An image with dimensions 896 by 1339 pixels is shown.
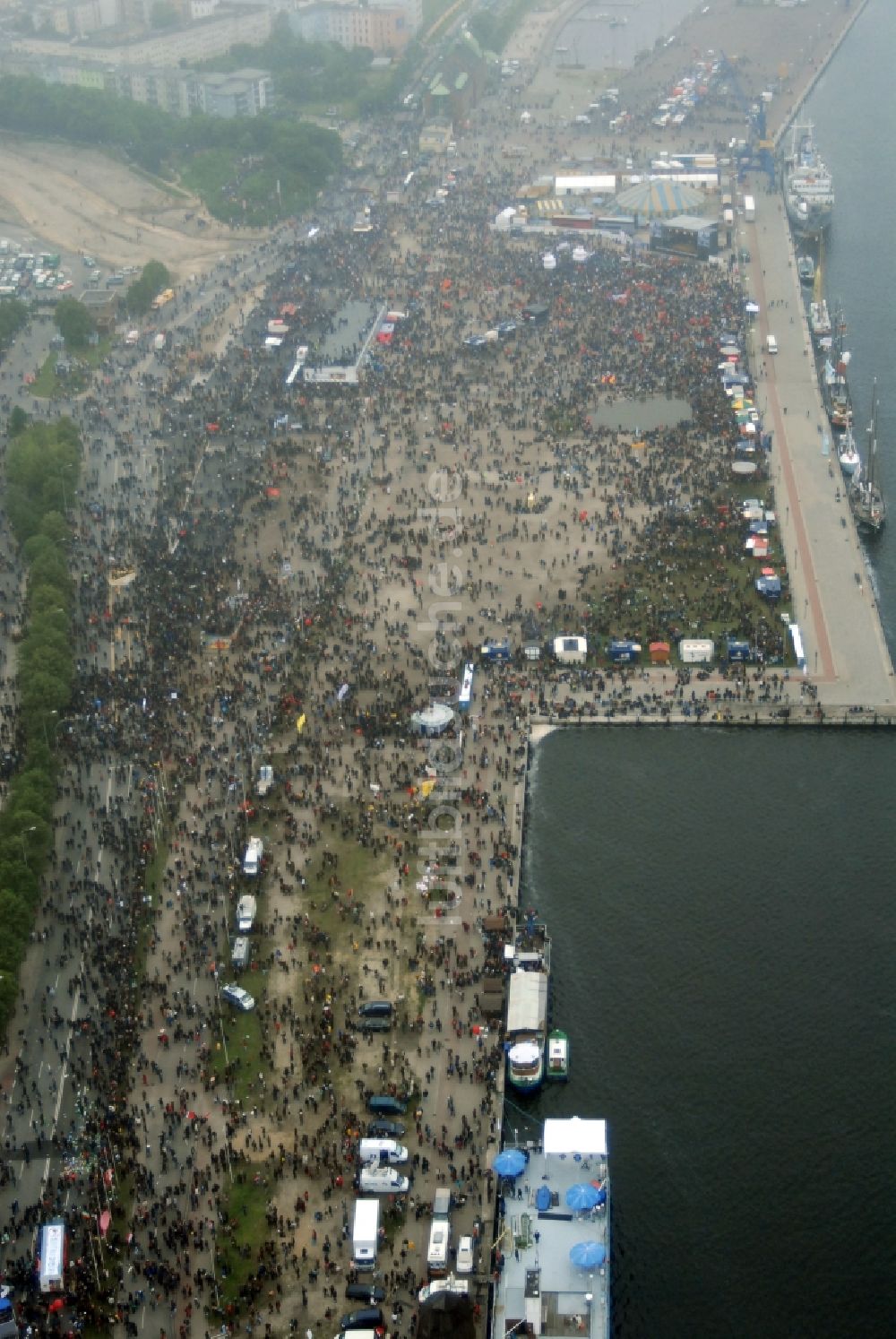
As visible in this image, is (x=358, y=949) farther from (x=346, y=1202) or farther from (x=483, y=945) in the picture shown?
(x=346, y=1202)

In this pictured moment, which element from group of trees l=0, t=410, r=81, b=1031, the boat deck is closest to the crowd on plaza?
group of trees l=0, t=410, r=81, b=1031

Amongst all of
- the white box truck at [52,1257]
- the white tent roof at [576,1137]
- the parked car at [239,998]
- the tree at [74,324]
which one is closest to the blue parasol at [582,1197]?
the white tent roof at [576,1137]

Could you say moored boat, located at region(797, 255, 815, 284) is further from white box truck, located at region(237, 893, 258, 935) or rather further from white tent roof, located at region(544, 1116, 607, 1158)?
white tent roof, located at region(544, 1116, 607, 1158)

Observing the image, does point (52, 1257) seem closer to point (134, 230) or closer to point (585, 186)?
point (134, 230)

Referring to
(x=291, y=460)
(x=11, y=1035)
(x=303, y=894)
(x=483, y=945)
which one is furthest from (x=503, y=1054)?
(x=291, y=460)

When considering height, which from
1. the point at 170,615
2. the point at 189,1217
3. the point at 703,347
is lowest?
the point at 189,1217

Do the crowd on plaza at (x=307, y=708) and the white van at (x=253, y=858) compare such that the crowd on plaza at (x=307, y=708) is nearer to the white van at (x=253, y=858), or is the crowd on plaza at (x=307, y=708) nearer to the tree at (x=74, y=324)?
the white van at (x=253, y=858)
